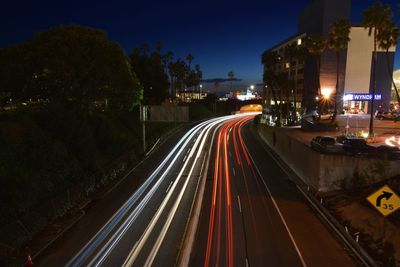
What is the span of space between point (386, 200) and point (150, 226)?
13.8 meters

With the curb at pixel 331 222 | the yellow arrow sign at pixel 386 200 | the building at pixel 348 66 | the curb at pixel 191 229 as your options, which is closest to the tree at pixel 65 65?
the curb at pixel 191 229

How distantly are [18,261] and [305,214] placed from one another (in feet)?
59.0

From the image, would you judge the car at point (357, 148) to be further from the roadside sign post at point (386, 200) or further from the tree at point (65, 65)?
the tree at point (65, 65)

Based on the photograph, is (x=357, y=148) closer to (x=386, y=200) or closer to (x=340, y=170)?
(x=340, y=170)

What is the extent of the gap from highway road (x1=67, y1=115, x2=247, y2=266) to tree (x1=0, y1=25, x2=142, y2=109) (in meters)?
13.2

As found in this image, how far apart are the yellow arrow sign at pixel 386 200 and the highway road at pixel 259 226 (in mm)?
4342

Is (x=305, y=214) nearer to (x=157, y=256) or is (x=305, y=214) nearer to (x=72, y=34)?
(x=157, y=256)

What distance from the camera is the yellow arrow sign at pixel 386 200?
14.3m

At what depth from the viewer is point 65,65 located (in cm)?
3791

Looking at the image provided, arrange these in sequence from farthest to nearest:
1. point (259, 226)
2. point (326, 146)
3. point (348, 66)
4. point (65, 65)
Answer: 1. point (348, 66)
2. point (65, 65)
3. point (326, 146)
4. point (259, 226)

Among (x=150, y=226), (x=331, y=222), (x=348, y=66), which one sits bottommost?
(x=150, y=226)

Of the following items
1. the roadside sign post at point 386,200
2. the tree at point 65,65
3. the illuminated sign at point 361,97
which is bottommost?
the roadside sign post at point 386,200

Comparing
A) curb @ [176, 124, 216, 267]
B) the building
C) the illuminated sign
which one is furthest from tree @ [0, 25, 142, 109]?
the illuminated sign

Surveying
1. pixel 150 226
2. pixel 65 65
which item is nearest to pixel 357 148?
pixel 150 226
